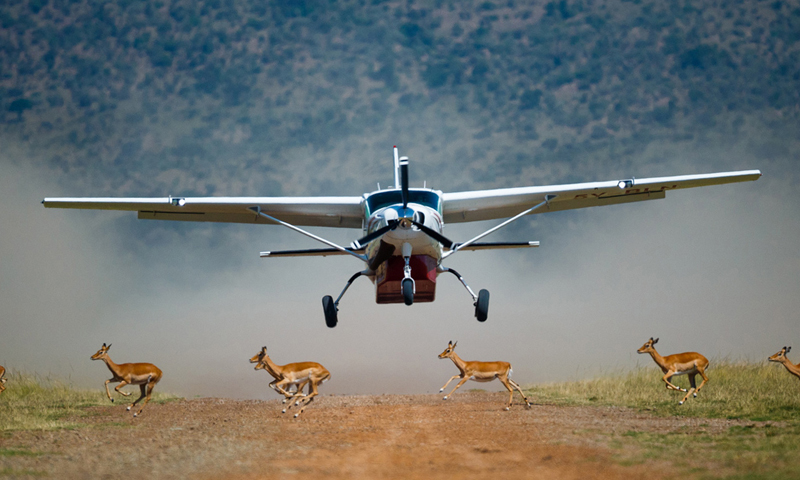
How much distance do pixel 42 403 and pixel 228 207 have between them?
21.8 feet

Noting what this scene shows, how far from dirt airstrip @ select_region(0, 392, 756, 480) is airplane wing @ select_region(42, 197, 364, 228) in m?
5.74

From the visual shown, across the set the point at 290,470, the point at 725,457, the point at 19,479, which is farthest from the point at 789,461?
the point at 19,479

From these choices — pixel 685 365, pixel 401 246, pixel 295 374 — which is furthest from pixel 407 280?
pixel 685 365

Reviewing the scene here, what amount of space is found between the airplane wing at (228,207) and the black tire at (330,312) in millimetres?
2663

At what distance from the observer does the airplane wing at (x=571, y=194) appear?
770 inches

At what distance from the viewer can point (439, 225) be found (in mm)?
16938

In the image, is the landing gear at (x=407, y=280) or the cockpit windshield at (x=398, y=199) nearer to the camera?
the landing gear at (x=407, y=280)

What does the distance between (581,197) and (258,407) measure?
11.2 meters

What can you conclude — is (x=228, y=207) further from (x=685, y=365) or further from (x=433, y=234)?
(x=685, y=365)

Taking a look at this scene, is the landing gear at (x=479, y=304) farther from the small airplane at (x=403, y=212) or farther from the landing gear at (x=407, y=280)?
the landing gear at (x=407, y=280)

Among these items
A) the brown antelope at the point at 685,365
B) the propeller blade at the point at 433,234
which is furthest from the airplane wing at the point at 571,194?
the brown antelope at the point at 685,365

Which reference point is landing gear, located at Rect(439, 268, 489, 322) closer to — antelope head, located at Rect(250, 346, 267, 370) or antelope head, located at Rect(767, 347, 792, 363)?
antelope head, located at Rect(250, 346, 267, 370)

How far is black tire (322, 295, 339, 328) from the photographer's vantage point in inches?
736

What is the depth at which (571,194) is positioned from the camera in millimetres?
20109
